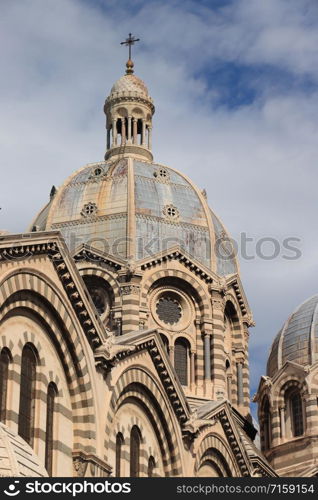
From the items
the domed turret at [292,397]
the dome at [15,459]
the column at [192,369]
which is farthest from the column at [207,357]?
the dome at [15,459]

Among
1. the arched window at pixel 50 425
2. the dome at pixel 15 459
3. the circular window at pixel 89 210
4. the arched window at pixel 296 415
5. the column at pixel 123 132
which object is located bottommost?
the dome at pixel 15 459

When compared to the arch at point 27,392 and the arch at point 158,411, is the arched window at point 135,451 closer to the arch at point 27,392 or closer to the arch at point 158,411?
the arch at point 158,411

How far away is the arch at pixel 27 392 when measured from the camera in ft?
128

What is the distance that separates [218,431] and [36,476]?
2347 cm

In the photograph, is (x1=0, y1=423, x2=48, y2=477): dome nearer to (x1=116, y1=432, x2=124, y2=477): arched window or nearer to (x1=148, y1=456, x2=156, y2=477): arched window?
(x1=116, y1=432, x2=124, y2=477): arched window

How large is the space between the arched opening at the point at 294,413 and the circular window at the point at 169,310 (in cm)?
1194

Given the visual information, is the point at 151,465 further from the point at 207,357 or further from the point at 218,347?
the point at 218,347

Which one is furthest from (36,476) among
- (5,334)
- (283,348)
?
(283,348)

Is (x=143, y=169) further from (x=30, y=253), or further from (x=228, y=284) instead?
(x=30, y=253)

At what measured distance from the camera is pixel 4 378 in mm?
38281

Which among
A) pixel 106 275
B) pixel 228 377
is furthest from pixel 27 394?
pixel 228 377

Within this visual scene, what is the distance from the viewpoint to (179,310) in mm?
61031

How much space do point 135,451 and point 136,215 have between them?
17639 millimetres
